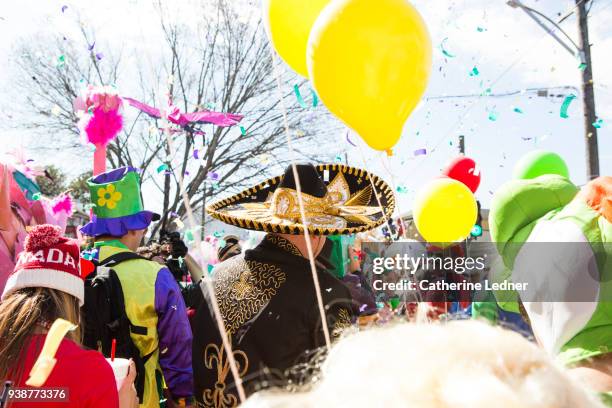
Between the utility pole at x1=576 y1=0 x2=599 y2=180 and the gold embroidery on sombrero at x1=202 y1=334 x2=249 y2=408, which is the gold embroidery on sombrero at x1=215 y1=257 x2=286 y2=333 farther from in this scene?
the utility pole at x1=576 y1=0 x2=599 y2=180

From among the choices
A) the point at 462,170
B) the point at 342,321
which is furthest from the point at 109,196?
the point at 462,170

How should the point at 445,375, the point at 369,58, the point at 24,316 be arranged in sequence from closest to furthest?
the point at 445,375
the point at 24,316
the point at 369,58

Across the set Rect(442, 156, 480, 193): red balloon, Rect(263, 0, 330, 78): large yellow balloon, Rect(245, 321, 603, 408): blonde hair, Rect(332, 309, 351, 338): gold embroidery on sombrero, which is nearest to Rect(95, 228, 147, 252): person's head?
Rect(263, 0, 330, 78): large yellow balloon

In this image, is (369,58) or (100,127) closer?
(369,58)

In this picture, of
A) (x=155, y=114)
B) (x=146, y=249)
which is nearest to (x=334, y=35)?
(x=146, y=249)

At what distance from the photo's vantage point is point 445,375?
1.95 ft

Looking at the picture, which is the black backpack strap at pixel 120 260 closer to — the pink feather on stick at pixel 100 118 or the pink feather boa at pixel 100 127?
the pink feather on stick at pixel 100 118

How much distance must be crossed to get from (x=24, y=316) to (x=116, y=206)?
130 centimetres

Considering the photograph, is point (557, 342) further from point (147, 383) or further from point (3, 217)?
point (3, 217)

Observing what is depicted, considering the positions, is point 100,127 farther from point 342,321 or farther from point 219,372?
point 342,321

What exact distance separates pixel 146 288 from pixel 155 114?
672 cm

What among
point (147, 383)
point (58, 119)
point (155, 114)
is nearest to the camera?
point (147, 383)

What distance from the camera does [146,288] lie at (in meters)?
A: 2.42

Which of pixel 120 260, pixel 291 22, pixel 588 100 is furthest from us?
pixel 588 100
